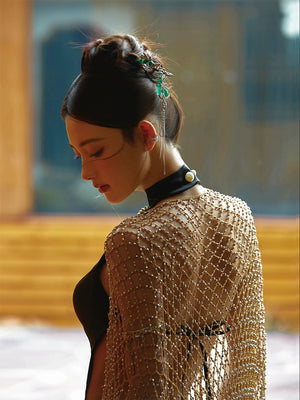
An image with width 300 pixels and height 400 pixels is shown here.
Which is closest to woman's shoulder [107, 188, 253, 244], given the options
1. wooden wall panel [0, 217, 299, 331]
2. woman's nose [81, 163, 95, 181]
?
woman's nose [81, 163, 95, 181]

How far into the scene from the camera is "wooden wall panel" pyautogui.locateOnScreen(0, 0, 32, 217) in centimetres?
481

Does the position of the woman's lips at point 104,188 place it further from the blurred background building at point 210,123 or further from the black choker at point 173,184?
the blurred background building at point 210,123

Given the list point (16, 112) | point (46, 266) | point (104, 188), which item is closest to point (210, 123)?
point (16, 112)

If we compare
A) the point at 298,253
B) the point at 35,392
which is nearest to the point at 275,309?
the point at 298,253

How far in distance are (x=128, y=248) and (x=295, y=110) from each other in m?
3.86

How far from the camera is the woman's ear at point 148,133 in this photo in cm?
102

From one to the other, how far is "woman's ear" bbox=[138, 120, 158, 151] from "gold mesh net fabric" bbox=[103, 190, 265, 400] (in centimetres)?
10

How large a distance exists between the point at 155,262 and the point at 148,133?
0.73 ft

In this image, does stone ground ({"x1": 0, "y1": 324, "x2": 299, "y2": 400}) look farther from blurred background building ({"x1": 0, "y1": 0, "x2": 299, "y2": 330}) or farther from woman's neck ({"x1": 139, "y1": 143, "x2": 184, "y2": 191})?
woman's neck ({"x1": 139, "y1": 143, "x2": 184, "y2": 191})

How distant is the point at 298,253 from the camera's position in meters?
4.45

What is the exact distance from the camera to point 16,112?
4.88m

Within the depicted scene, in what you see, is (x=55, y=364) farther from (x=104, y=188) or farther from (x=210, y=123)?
(x=104, y=188)

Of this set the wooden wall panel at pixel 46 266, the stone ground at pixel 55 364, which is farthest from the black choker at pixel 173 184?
the wooden wall panel at pixel 46 266

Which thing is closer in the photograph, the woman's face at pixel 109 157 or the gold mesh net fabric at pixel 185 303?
the gold mesh net fabric at pixel 185 303
